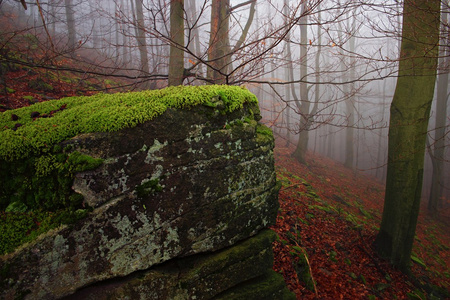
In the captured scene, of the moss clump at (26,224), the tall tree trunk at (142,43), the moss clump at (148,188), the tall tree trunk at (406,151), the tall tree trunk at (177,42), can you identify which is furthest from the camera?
the tall tree trunk at (406,151)

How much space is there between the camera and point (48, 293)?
1.84 meters

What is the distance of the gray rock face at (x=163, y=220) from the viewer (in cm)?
189

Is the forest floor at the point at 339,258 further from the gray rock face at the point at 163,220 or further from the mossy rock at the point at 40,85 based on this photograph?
the mossy rock at the point at 40,85

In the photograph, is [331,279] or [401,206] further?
[401,206]

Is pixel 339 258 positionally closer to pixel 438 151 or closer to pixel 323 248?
pixel 323 248

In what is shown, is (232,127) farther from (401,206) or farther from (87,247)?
(401,206)

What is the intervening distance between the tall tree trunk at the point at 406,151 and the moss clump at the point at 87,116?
472 centimetres

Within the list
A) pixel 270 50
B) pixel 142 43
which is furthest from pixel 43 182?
pixel 142 43

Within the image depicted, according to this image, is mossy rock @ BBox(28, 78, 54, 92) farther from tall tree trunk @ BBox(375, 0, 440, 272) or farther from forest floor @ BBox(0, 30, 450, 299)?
tall tree trunk @ BBox(375, 0, 440, 272)

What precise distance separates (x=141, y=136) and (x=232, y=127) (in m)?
1.11

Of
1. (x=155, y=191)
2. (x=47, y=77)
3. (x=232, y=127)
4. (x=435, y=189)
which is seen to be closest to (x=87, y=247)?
(x=155, y=191)

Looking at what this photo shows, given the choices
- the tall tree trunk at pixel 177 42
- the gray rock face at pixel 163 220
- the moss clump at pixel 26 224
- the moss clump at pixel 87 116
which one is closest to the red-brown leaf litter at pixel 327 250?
the gray rock face at pixel 163 220

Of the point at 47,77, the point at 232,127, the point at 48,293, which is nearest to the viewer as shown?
the point at 48,293

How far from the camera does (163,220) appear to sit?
224 cm
